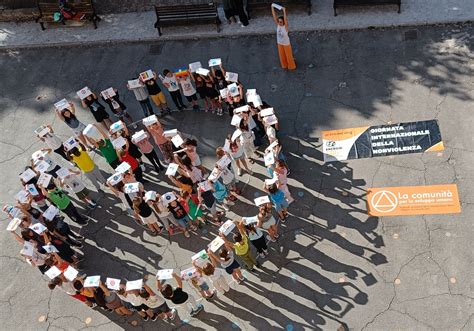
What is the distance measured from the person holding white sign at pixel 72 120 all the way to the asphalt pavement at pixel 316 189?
2.85 ft

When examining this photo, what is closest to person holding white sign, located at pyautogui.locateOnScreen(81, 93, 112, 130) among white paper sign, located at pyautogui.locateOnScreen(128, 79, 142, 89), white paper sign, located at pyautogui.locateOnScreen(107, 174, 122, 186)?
white paper sign, located at pyautogui.locateOnScreen(128, 79, 142, 89)

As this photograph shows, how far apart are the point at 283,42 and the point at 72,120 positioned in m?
5.91

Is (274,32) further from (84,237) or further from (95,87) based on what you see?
→ (84,237)

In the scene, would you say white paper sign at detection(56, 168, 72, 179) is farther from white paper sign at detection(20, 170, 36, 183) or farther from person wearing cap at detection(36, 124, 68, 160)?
person wearing cap at detection(36, 124, 68, 160)

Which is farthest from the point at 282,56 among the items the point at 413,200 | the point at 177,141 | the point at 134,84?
the point at 413,200

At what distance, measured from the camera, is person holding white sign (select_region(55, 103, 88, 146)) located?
12430 millimetres

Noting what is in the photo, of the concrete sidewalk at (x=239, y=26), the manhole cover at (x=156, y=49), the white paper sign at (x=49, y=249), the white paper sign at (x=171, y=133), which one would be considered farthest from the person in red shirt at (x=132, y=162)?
the concrete sidewalk at (x=239, y=26)

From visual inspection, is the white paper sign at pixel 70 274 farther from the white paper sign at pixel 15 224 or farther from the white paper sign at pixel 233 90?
the white paper sign at pixel 233 90

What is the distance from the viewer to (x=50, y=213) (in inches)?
425

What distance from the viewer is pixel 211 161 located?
1277 centimetres

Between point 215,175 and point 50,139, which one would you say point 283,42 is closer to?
point 215,175

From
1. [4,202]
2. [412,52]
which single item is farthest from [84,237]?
[412,52]

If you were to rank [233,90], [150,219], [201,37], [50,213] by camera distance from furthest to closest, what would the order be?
[201,37]
[233,90]
[150,219]
[50,213]

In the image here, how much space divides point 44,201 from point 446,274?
8883mm
